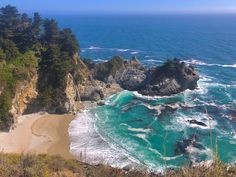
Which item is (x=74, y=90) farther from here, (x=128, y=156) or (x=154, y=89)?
(x=128, y=156)

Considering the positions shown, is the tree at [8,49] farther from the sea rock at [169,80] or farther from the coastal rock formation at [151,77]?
the sea rock at [169,80]

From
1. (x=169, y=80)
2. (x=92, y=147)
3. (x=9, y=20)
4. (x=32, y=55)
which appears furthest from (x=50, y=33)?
(x=92, y=147)

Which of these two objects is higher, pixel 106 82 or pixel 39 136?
pixel 106 82

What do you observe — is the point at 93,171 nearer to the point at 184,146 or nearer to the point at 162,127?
the point at 184,146

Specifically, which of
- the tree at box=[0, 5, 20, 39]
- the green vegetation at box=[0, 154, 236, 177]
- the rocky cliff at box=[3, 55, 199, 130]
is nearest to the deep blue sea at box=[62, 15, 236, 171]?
the rocky cliff at box=[3, 55, 199, 130]

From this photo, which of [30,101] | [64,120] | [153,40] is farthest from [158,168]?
[153,40]

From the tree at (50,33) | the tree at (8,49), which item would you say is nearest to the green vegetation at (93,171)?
the tree at (8,49)
